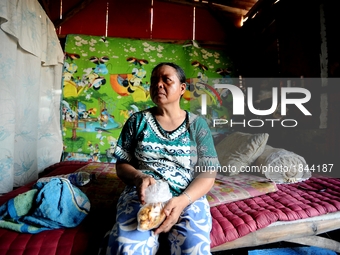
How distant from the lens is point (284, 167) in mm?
1719

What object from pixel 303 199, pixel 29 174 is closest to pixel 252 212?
pixel 303 199

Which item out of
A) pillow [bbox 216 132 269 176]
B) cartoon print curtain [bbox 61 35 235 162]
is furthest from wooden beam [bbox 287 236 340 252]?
cartoon print curtain [bbox 61 35 235 162]

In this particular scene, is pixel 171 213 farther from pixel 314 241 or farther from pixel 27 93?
pixel 27 93

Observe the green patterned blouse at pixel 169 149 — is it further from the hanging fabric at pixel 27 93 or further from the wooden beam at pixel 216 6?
the wooden beam at pixel 216 6

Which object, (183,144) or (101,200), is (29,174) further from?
(183,144)

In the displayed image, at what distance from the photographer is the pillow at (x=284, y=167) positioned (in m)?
1.72

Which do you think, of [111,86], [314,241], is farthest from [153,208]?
[111,86]

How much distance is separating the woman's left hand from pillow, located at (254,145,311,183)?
3.80 ft

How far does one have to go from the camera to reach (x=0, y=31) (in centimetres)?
177

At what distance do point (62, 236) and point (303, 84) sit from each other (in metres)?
2.40

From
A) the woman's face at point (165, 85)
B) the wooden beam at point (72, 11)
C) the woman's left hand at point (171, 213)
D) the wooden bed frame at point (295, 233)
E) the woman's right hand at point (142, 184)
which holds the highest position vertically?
the wooden beam at point (72, 11)

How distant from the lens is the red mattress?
94cm

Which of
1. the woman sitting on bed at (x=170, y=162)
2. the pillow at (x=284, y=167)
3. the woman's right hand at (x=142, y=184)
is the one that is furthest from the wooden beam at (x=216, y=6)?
the woman's right hand at (x=142, y=184)

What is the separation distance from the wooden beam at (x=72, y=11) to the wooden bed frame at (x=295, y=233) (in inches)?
135
